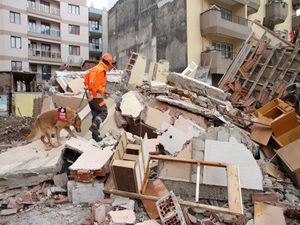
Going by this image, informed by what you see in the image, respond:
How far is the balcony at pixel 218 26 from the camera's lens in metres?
18.8

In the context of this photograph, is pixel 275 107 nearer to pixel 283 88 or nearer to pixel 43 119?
pixel 283 88

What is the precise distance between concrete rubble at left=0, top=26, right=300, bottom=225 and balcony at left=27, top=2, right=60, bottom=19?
2949 cm

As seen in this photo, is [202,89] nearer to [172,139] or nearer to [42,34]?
[172,139]

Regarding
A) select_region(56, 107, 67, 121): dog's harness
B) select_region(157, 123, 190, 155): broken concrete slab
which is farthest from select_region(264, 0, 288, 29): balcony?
select_region(56, 107, 67, 121): dog's harness

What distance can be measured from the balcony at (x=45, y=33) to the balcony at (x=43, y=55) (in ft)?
4.99

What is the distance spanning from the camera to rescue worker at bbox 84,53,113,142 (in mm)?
5613

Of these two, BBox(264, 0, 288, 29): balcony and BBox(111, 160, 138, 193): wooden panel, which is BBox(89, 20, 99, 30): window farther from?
BBox(111, 160, 138, 193): wooden panel

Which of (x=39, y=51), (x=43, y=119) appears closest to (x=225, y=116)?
(x=43, y=119)

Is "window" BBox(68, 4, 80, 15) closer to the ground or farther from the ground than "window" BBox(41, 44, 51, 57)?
farther from the ground

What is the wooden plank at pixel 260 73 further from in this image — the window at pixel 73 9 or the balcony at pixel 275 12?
the window at pixel 73 9

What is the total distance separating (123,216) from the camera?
3.69m

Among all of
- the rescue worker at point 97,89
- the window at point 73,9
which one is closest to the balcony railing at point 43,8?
the window at point 73,9

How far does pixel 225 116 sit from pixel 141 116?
239 centimetres

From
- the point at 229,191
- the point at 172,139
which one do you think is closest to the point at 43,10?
the point at 172,139
